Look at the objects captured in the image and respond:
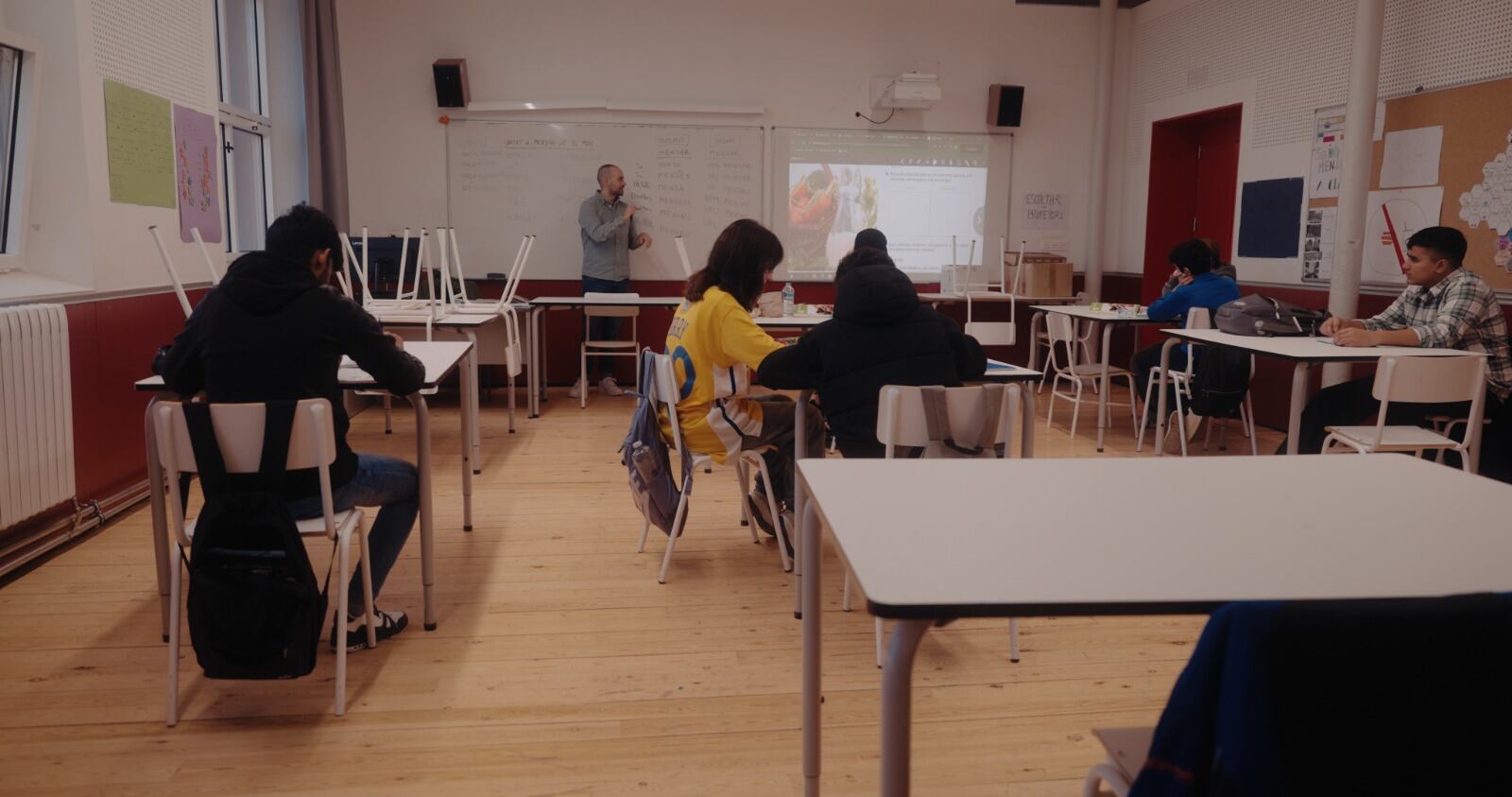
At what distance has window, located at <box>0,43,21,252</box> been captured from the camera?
12.0 feet

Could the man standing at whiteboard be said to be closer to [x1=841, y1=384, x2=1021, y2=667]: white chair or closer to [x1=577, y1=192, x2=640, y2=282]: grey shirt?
[x1=577, y1=192, x2=640, y2=282]: grey shirt

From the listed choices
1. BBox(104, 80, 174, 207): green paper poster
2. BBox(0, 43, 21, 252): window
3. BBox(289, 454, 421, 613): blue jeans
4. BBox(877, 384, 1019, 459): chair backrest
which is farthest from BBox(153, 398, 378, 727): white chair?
BBox(104, 80, 174, 207): green paper poster

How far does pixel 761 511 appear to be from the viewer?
357 cm

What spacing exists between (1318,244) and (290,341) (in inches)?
221

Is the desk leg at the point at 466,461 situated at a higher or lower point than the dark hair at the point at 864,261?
lower

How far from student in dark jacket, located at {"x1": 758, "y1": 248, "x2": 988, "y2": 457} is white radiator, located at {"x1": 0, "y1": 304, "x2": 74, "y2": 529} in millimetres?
2375

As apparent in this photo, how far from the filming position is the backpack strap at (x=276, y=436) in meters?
2.21

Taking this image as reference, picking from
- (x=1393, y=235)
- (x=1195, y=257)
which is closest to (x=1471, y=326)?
(x=1393, y=235)

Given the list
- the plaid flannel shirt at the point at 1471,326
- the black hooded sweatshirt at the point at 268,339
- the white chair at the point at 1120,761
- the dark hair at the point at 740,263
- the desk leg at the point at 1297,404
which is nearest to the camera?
the white chair at the point at 1120,761

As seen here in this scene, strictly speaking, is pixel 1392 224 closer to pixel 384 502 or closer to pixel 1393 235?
pixel 1393 235

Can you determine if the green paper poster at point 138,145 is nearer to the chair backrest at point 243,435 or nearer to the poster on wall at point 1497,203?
the chair backrest at point 243,435

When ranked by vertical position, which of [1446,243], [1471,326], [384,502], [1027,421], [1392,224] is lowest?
[384,502]

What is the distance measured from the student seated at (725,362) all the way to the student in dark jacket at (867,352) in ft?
0.97

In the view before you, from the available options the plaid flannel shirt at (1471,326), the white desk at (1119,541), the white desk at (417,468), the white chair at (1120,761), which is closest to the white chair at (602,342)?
the white desk at (417,468)
